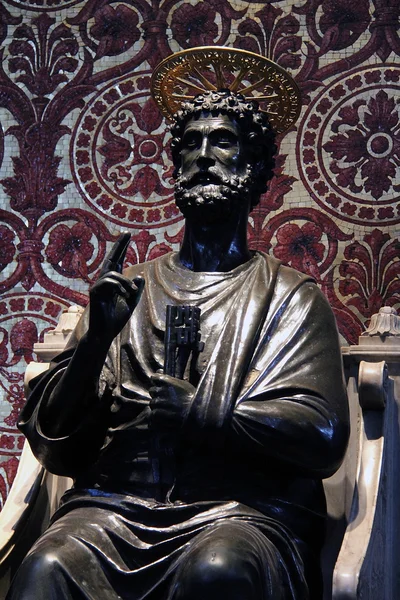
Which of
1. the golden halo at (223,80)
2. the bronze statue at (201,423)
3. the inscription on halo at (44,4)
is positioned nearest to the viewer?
the bronze statue at (201,423)

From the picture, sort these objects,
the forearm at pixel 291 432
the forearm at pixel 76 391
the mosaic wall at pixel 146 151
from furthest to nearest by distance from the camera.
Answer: the mosaic wall at pixel 146 151, the forearm at pixel 76 391, the forearm at pixel 291 432

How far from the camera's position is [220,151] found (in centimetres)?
329

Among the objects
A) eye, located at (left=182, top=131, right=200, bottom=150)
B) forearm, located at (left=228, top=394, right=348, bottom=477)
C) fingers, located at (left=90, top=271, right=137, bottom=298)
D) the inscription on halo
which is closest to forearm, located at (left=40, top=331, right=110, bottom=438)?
fingers, located at (left=90, top=271, right=137, bottom=298)

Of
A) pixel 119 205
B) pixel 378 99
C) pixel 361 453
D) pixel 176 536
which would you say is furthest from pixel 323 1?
pixel 176 536

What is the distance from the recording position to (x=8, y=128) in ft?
13.9

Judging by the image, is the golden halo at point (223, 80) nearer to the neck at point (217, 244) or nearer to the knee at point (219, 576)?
the neck at point (217, 244)

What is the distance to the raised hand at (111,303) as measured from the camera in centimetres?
298

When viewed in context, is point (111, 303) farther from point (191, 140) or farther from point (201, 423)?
point (191, 140)

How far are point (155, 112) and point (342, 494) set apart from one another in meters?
1.39

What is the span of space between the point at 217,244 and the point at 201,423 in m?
0.57

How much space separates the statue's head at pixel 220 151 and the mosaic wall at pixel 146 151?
621mm

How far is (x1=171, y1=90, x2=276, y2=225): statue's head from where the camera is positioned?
3.27 meters

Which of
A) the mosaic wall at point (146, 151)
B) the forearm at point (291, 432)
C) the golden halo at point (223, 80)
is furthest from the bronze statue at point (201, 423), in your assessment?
the mosaic wall at point (146, 151)

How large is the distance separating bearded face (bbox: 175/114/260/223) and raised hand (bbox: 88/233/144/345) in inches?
12.9
